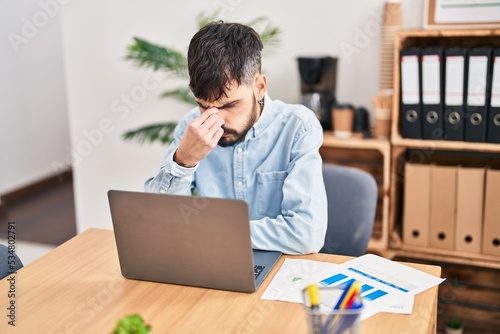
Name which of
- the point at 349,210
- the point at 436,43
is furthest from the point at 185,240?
the point at 436,43

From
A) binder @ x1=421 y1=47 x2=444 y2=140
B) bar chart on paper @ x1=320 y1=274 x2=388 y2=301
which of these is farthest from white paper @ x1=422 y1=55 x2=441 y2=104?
bar chart on paper @ x1=320 y1=274 x2=388 y2=301

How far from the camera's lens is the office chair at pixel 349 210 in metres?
1.78

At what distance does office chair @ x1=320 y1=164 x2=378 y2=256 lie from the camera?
5.84 feet

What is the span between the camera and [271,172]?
1.68m

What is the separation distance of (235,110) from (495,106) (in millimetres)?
1127

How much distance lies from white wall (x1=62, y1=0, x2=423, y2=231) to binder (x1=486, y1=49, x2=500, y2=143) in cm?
44

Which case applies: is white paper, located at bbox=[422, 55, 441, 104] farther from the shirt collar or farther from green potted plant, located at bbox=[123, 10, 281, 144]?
the shirt collar

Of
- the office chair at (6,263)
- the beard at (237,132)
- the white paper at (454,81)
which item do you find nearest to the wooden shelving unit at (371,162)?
the white paper at (454,81)

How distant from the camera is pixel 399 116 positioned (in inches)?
92.9

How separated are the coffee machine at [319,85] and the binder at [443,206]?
0.51m

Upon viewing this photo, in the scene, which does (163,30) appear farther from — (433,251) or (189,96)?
(433,251)

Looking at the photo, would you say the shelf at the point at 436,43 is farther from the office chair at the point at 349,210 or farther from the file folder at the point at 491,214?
the office chair at the point at 349,210

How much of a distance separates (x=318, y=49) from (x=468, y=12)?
0.65 meters

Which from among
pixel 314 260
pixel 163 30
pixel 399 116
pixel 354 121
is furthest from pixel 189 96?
pixel 314 260
